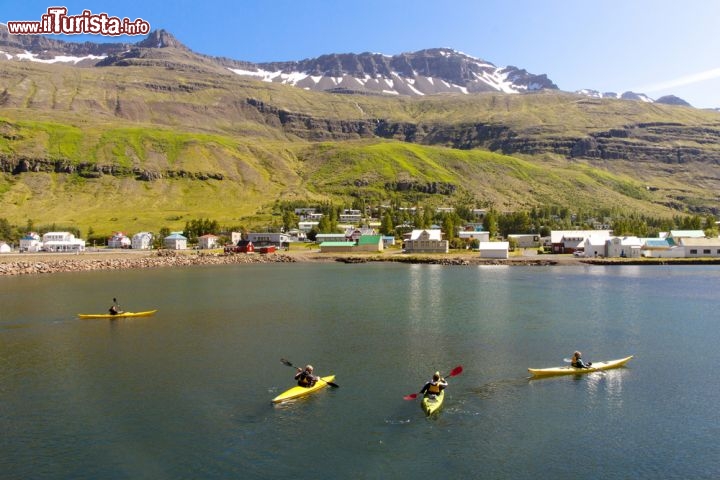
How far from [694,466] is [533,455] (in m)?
7.88

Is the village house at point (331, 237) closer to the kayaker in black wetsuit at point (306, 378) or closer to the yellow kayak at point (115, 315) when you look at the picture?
the yellow kayak at point (115, 315)

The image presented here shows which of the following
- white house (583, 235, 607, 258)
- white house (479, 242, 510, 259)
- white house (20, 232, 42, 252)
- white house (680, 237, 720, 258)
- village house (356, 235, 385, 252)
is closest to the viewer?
white house (680, 237, 720, 258)

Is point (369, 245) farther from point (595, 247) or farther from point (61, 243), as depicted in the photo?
point (61, 243)

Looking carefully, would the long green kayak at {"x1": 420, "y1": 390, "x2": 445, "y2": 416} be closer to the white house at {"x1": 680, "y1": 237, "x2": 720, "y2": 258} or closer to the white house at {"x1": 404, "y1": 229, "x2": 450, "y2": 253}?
the white house at {"x1": 680, "y1": 237, "x2": 720, "y2": 258}

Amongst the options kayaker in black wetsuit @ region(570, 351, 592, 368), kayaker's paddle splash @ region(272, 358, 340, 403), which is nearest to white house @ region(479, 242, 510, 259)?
kayaker in black wetsuit @ region(570, 351, 592, 368)

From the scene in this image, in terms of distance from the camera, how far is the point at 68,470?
28.9 meters

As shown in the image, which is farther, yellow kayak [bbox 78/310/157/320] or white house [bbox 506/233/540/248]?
white house [bbox 506/233/540/248]

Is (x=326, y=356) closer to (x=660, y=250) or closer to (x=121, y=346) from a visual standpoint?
(x=121, y=346)

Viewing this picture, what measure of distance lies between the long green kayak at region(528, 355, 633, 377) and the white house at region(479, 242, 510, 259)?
96120 mm

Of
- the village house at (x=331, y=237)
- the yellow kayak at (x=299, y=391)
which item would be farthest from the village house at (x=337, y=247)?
the yellow kayak at (x=299, y=391)

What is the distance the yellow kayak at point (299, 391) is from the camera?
126 ft

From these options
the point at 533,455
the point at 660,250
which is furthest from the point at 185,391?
the point at 660,250

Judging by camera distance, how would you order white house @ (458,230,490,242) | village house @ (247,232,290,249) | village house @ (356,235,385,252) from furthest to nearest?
village house @ (247,232,290,249) < white house @ (458,230,490,242) < village house @ (356,235,385,252)

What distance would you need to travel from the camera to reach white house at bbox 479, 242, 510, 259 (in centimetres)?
14188
